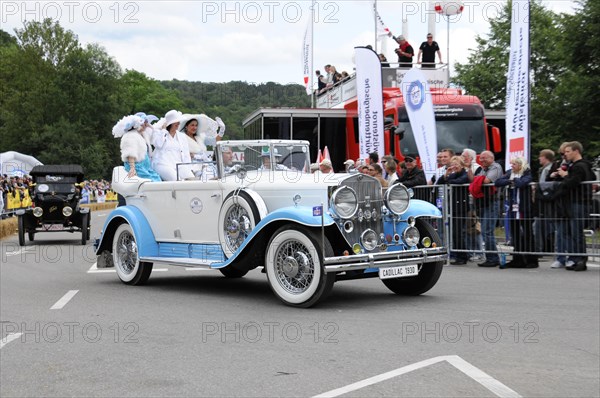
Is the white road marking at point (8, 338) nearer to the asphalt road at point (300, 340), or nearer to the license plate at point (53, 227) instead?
the asphalt road at point (300, 340)

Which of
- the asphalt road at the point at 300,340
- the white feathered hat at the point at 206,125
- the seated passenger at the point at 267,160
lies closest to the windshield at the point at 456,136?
the white feathered hat at the point at 206,125

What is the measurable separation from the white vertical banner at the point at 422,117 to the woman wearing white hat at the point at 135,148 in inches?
326

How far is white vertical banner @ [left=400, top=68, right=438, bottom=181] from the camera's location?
61.9 ft

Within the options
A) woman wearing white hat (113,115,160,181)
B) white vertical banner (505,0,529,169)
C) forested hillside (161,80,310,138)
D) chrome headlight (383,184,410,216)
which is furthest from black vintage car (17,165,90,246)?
chrome headlight (383,184,410,216)

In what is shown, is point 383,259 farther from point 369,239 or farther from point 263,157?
point 263,157

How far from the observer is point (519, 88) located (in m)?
17.2

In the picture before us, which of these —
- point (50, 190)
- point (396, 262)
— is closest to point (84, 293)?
point (396, 262)

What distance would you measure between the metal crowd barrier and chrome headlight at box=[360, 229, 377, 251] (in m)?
3.56

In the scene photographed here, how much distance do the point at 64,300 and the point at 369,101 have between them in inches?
473

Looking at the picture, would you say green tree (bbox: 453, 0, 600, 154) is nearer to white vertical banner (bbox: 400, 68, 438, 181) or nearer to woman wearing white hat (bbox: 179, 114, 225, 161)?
white vertical banner (bbox: 400, 68, 438, 181)

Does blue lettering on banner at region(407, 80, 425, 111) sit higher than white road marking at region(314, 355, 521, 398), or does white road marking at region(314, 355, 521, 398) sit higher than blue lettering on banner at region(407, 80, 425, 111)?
blue lettering on banner at region(407, 80, 425, 111)

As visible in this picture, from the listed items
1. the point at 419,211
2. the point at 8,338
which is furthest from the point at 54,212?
the point at 8,338

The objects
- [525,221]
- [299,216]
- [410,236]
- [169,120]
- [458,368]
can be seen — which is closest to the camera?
[458,368]

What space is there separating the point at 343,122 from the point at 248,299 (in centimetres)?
1365
